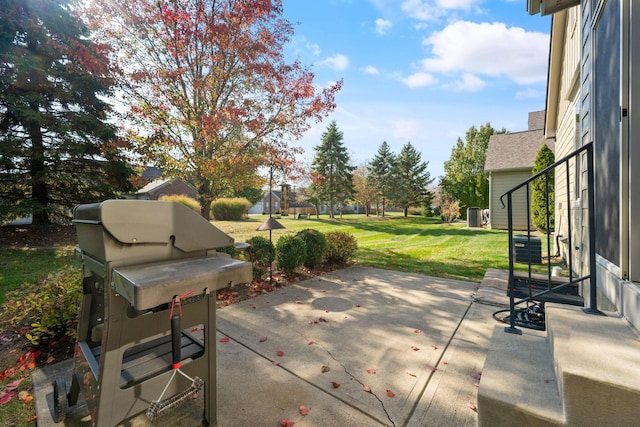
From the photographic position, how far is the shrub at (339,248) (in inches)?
262

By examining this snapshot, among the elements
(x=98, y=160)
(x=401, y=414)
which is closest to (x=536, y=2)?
(x=401, y=414)

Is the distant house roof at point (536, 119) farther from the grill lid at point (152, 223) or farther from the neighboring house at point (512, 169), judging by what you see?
the grill lid at point (152, 223)

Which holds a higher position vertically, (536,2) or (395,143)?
(395,143)

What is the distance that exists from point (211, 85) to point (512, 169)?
1476cm

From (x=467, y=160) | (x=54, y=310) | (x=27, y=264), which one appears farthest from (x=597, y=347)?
(x=467, y=160)

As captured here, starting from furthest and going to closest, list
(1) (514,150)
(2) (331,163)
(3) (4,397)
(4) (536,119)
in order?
1. (2) (331,163)
2. (4) (536,119)
3. (1) (514,150)
4. (3) (4,397)

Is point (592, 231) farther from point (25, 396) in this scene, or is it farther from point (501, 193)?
point (501, 193)

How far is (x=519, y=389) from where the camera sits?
1.59m

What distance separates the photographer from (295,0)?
6246 mm

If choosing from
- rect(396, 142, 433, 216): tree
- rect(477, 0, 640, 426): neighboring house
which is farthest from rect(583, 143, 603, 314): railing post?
rect(396, 142, 433, 216): tree

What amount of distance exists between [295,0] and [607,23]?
231 inches

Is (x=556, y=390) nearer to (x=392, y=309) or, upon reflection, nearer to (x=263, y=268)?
(x=392, y=309)

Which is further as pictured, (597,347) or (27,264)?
(27,264)

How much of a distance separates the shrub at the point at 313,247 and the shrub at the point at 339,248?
15.0 inches
